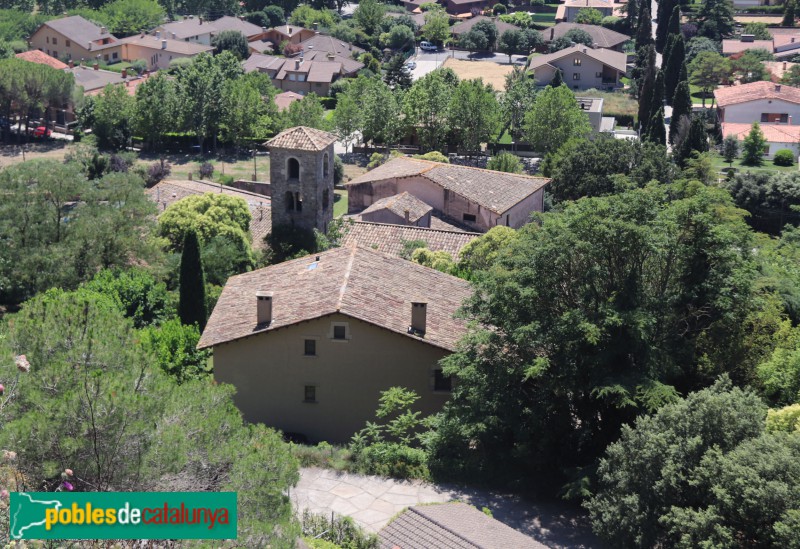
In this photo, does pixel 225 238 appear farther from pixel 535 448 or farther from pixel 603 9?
pixel 603 9

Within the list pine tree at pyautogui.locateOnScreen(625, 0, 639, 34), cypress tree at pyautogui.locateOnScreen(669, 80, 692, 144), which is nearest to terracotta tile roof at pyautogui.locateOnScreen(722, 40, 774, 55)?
pine tree at pyautogui.locateOnScreen(625, 0, 639, 34)

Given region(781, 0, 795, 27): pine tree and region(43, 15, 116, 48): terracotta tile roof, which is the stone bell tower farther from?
region(781, 0, 795, 27): pine tree

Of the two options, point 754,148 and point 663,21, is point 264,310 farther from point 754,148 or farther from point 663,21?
point 663,21

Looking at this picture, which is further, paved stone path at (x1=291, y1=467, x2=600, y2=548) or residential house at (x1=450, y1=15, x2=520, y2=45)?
residential house at (x1=450, y1=15, x2=520, y2=45)

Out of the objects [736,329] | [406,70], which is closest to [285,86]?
[406,70]

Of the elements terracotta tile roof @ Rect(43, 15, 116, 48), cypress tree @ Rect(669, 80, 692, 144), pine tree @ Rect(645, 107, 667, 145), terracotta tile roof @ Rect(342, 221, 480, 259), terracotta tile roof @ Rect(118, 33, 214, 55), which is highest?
terracotta tile roof @ Rect(43, 15, 116, 48)

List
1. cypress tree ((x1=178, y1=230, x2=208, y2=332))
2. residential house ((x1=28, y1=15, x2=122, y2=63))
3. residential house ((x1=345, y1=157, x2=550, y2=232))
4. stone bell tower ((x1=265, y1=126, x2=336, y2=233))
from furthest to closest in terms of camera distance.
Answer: residential house ((x1=28, y1=15, x2=122, y2=63)) < residential house ((x1=345, y1=157, x2=550, y2=232)) < stone bell tower ((x1=265, y1=126, x2=336, y2=233)) < cypress tree ((x1=178, y1=230, x2=208, y2=332))

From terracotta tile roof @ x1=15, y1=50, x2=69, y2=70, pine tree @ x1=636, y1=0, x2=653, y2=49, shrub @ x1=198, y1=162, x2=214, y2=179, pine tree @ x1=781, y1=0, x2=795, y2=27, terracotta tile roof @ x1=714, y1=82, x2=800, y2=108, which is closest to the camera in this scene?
shrub @ x1=198, y1=162, x2=214, y2=179
